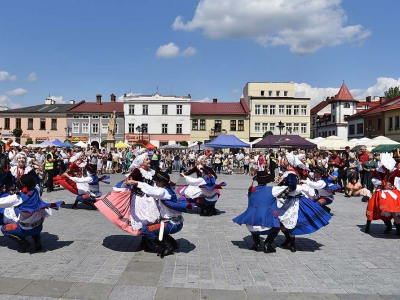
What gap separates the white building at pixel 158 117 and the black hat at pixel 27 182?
51.3 meters

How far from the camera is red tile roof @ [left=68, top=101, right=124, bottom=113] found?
57938 mm

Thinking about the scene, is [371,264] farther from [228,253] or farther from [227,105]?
[227,105]

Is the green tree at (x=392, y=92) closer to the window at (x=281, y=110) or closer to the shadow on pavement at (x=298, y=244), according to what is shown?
the window at (x=281, y=110)

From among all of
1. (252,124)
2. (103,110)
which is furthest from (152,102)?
(252,124)

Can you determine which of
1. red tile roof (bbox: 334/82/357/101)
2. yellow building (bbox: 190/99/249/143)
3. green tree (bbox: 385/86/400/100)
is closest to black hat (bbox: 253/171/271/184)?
yellow building (bbox: 190/99/249/143)

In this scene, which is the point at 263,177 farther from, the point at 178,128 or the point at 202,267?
the point at 178,128

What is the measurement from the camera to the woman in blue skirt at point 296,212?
655cm

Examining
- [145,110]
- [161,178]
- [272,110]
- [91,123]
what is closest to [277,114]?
[272,110]

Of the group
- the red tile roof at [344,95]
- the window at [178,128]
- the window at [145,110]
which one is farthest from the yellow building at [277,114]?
the window at [145,110]

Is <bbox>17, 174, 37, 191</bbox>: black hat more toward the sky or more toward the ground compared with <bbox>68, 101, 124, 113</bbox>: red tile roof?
more toward the ground

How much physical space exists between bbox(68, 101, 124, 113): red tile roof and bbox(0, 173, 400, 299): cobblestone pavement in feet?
169

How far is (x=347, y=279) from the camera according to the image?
17.3 ft

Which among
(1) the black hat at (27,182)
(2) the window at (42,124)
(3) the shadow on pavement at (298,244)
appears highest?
(2) the window at (42,124)

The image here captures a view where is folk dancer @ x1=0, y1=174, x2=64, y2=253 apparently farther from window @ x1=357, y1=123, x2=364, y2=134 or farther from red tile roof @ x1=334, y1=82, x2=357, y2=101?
red tile roof @ x1=334, y1=82, x2=357, y2=101
